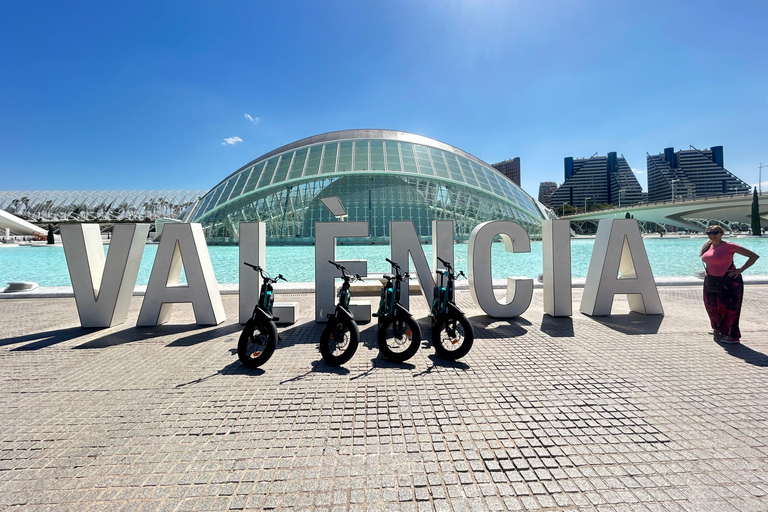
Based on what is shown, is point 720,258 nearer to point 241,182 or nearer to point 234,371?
point 234,371

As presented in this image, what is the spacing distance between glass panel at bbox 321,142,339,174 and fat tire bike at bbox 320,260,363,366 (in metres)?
29.2

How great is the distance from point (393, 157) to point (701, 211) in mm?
61956

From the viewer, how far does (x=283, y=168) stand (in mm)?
33750

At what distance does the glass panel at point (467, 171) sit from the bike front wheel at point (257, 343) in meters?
31.7

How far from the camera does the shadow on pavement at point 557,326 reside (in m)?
5.81

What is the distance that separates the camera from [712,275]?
211 inches

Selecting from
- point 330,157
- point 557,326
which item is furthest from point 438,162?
point 557,326

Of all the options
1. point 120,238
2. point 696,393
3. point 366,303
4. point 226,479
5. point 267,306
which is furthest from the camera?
point 366,303

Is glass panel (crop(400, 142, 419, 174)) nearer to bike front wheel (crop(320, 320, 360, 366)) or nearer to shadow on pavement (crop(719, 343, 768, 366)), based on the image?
shadow on pavement (crop(719, 343, 768, 366))

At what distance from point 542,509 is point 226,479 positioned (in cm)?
210

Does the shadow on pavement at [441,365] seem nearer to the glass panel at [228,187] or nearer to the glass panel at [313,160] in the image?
the glass panel at [313,160]

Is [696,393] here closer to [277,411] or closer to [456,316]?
[456,316]

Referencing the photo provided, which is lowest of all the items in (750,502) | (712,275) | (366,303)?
(750,502)

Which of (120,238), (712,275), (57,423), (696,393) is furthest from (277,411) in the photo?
(712,275)
